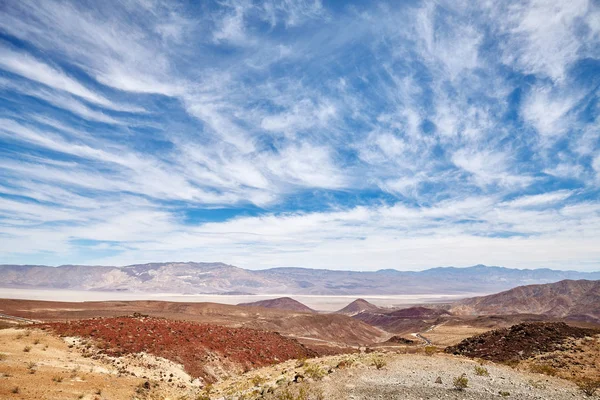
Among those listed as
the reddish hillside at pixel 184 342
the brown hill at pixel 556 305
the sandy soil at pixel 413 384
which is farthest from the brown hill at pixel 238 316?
the brown hill at pixel 556 305

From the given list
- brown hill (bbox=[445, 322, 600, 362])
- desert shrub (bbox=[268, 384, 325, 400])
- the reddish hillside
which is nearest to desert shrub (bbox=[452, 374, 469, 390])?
desert shrub (bbox=[268, 384, 325, 400])

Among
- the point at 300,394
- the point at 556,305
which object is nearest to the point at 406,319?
the point at 556,305

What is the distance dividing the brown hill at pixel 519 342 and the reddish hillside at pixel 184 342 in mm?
20724

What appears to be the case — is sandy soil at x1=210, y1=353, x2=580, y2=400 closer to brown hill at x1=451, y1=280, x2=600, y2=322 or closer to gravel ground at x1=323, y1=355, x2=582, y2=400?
gravel ground at x1=323, y1=355, x2=582, y2=400

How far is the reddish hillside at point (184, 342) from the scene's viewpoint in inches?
1188

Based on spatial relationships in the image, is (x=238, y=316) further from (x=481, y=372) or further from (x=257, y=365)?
(x=481, y=372)

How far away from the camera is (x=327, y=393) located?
14320 mm

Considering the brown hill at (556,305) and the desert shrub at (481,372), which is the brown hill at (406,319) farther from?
the desert shrub at (481,372)

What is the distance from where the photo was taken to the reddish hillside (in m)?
30.2

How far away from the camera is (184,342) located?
34.3 metres

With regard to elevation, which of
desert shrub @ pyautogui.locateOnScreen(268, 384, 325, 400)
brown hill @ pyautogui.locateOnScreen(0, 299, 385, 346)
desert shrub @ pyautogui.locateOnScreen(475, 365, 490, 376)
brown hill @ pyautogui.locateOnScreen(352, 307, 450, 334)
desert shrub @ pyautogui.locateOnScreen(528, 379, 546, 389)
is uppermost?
desert shrub @ pyautogui.locateOnScreen(268, 384, 325, 400)

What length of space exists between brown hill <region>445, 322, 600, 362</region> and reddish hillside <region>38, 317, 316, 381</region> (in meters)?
20.7

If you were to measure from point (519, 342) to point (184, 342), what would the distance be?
33093 millimetres

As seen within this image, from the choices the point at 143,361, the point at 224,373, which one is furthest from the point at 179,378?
the point at 224,373
